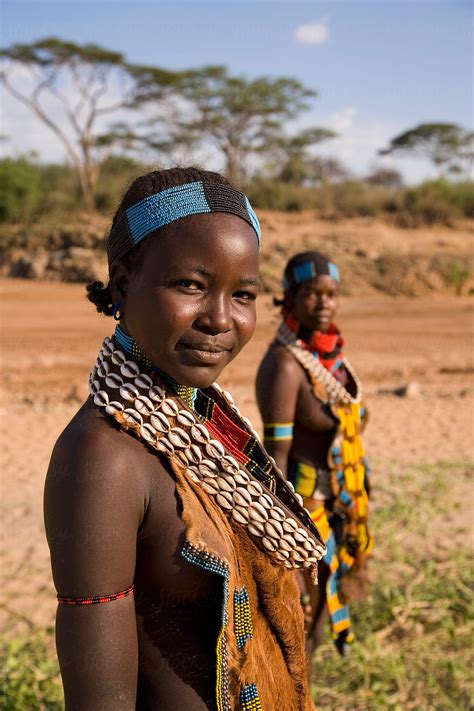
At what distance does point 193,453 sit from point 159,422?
10cm

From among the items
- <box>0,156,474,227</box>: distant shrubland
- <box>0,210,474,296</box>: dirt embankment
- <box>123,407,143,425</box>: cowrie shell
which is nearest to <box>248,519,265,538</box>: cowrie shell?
<box>123,407,143,425</box>: cowrie shell

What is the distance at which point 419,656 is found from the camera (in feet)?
11.1

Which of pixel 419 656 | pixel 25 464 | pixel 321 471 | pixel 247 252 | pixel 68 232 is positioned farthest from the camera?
pixel 68 232

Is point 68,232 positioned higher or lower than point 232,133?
lower

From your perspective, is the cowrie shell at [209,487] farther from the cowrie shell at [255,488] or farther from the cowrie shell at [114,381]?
the cowrie shell at [114,381]

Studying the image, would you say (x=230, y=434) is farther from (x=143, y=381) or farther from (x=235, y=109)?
(x=235, y=109)

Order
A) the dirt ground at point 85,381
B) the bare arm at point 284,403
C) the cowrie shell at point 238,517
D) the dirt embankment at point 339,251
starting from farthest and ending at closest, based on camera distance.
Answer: the dirt embankment at point 339,251, the dirt ground at point 85,381, the bare arm at point 284,403, the cowrie shell at point 238,517

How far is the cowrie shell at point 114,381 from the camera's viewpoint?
1323mm

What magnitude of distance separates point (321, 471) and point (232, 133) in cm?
2404

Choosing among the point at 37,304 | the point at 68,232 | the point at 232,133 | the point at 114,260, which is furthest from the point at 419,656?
the point at 232,133

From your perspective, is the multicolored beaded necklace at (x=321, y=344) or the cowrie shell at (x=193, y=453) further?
the multicolored beaded necklace at (x=321, y=344)

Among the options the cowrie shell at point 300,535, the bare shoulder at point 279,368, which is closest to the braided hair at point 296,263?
the bare shoulder at point 279,368

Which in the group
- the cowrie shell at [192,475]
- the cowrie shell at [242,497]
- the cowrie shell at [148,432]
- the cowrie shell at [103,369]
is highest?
the cowrie shell at [103,369]

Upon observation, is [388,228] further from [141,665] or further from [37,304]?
[141,665]
